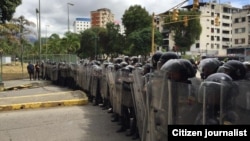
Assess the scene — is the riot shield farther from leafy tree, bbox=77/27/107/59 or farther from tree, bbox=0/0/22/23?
leafy tree, bbox=77/27/107/59

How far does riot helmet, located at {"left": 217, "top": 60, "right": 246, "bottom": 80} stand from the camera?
17.6 ft

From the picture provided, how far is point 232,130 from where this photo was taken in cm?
347

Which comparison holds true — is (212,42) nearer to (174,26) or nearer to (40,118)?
(174,26)

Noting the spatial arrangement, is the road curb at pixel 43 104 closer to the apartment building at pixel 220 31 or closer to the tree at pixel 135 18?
the tree at pixel 135 18

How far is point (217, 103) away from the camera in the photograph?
365 centimetres

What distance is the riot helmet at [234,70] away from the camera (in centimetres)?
536

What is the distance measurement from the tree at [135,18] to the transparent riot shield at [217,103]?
6134cm

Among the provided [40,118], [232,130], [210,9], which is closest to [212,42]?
[210,9]

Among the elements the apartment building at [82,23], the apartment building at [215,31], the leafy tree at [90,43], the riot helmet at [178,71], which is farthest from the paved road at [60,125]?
the apartment building at [82,23]

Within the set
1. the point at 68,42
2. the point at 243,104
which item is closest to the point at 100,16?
the point at 68,42

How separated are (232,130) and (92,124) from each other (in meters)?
6.64

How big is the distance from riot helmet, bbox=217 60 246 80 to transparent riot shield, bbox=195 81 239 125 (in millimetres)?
1535

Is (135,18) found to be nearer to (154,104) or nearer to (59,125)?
(59,125)

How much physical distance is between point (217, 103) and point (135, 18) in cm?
6177
